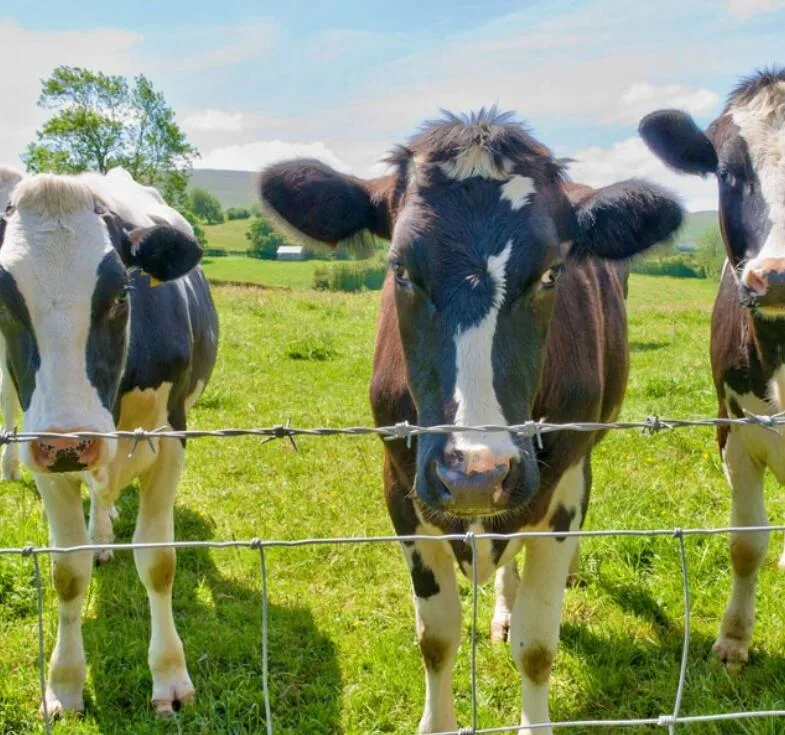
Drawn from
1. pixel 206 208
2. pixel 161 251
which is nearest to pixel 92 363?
pixel 161 251

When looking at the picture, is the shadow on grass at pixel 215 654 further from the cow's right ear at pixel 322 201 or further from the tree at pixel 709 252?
the tree at pixel 709 252

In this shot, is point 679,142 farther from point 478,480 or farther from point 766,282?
point 478,480

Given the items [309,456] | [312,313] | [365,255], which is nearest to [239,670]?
[365,255]

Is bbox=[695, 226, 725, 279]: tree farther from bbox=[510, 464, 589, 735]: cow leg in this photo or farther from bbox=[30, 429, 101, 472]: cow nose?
bbox=[30, 429, 101, 472]: cow nose

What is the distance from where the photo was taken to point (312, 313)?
15562 millimetres

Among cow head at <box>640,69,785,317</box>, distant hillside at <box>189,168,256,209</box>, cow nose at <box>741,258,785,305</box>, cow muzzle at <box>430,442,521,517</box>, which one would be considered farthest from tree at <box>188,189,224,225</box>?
cow muzzle at <box>430,442,521,517</box>

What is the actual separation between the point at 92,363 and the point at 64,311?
8.4 inches

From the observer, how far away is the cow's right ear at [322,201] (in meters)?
3.02

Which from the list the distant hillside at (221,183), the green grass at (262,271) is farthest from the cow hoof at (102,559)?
the distant hillside at (221,183)

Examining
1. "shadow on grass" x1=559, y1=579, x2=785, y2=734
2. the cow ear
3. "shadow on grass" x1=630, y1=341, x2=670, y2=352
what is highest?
the cow ear

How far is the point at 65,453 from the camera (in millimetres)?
2793

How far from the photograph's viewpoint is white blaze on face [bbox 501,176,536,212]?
262 cm

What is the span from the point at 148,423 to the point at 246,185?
4.70ft

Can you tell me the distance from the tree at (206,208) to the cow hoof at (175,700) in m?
60.5
